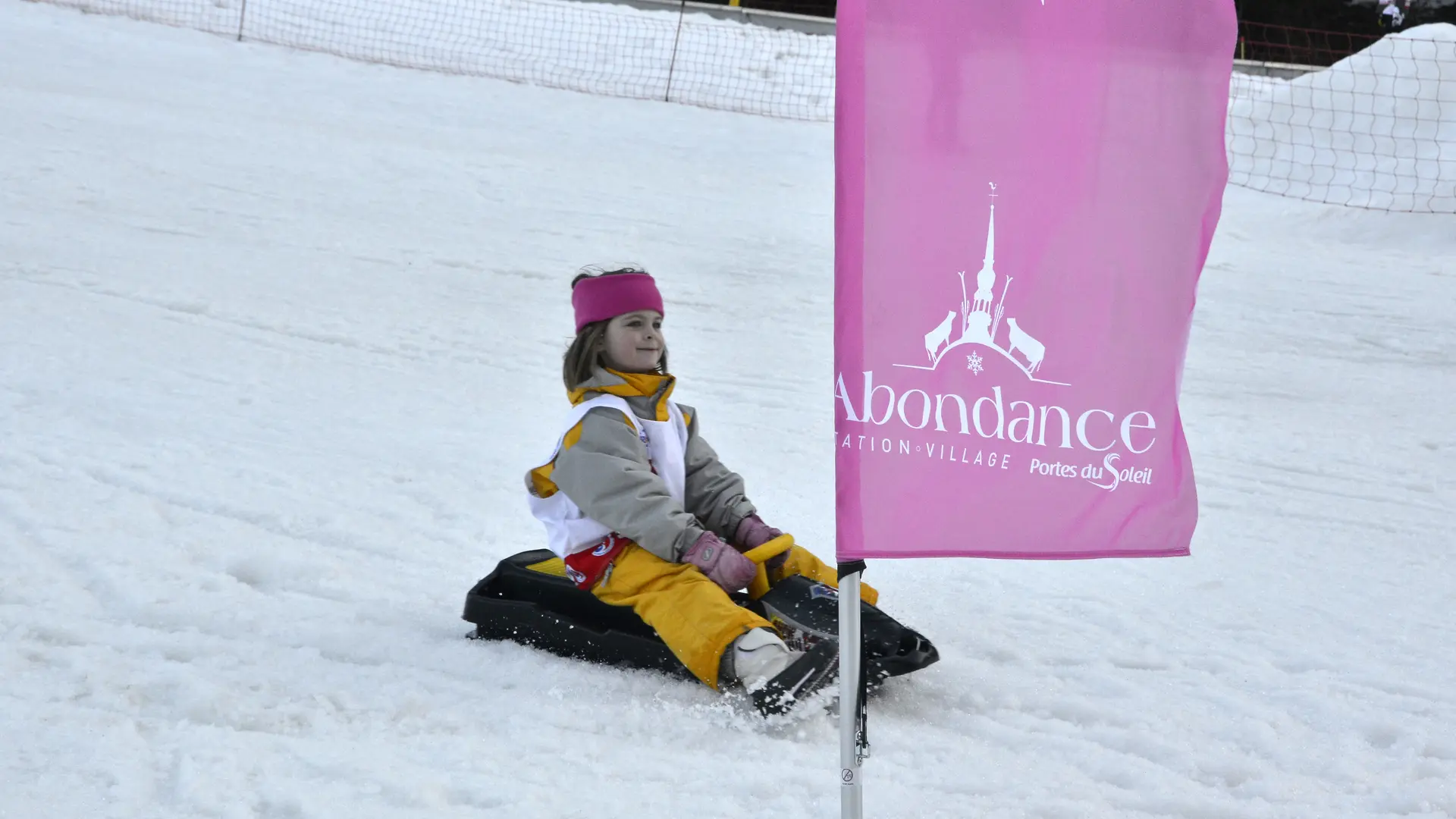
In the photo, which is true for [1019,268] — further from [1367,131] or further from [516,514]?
[1367,131]

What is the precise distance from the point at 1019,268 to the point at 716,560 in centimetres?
144

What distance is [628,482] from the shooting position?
3.29m

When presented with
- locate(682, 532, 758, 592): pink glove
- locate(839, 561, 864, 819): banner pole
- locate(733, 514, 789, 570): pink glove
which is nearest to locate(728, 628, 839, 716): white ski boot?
locate(682, 532, 758, 592): pink glove

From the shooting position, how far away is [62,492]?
454 cm

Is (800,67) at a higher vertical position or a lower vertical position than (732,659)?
higher

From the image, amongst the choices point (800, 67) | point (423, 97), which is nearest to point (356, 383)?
point (423, 97)

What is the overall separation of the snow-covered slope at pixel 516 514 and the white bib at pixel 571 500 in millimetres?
350

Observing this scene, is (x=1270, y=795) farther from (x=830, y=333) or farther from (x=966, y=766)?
(x=830, y=333)

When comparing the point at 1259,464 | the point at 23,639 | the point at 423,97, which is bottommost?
the point at 23,639

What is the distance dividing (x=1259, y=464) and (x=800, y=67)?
1051 cm

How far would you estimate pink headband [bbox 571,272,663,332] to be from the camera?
3471 mm

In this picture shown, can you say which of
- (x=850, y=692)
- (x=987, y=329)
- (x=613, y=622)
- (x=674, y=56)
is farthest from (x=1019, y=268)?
(x=674, y=56)

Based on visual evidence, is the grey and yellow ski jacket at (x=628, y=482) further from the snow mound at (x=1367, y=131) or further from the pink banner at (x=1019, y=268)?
the snow mound at (x=1367, y=131)

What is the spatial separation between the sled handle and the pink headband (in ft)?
2.43
